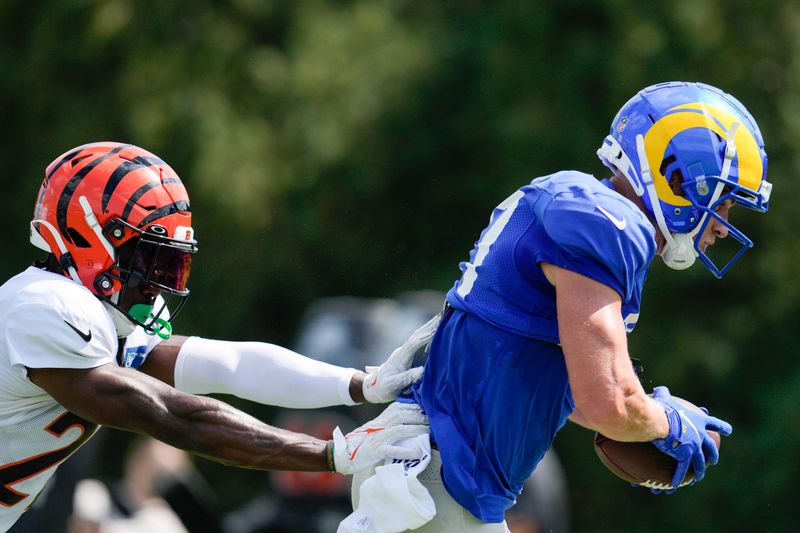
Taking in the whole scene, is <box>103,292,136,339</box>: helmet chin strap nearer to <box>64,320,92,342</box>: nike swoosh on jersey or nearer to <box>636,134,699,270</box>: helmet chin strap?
<box>64,320,92,342</box>: nike swoosh on jersey

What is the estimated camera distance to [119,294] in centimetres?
403

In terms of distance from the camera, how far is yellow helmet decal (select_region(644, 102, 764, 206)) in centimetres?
364

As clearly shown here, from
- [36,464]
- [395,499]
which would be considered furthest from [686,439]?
[36,464]

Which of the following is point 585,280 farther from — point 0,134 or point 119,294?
point 0,134

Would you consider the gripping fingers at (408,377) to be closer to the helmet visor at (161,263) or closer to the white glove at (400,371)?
the white glove at (400,371)

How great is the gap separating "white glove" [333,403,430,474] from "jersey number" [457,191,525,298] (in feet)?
1.20

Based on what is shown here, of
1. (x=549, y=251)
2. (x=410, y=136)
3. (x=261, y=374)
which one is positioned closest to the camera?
(x=549, y=251)

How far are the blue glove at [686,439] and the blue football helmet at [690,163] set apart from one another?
43 centimetres

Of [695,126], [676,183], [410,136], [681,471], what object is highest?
[695,126]

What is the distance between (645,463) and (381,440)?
2.57 feet

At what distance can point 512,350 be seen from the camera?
3.43m

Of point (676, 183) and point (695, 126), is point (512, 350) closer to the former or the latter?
point (676, 183)

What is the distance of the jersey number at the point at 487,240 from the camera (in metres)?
3.55

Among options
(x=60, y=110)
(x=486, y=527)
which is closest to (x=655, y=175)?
(x=486, y=527)
